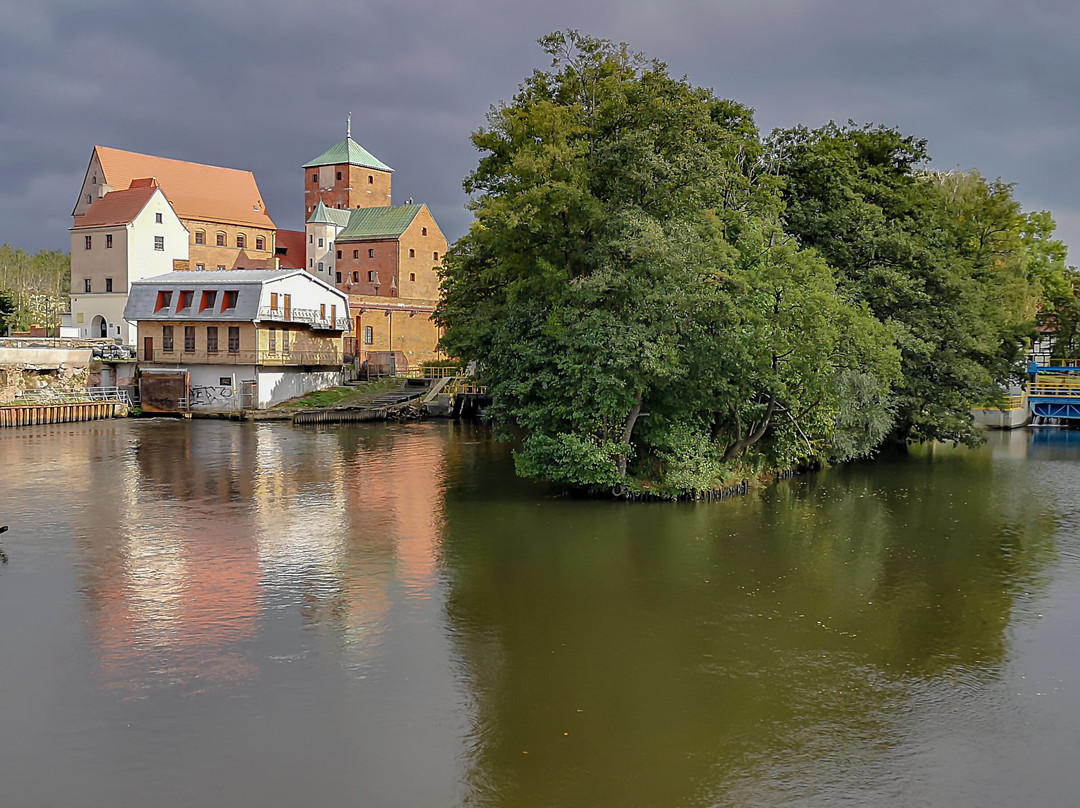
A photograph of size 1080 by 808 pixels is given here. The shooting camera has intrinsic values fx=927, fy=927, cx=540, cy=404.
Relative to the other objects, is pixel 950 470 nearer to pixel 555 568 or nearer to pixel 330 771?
pixel 555 568

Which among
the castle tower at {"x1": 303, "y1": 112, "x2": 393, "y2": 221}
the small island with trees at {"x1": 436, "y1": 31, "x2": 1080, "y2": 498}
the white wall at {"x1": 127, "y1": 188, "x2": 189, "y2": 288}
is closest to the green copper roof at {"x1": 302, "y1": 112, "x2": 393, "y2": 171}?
the castle tower at {"x1": 303, "y1": 112, "x2": 393, "y2": 221}

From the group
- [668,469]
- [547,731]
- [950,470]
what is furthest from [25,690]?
[950,470]

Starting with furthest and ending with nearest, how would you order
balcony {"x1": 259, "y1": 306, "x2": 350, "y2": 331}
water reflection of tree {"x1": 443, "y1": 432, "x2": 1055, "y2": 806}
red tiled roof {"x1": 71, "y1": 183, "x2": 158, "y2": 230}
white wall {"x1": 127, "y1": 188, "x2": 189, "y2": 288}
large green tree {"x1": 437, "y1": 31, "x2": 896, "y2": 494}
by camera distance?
red tiled roof {"x1": 71, "y1": 183, "x2": 158, "y2": 230} → white wall {"x1": 127, "y1": 188, "x2": 189, "y2": 288} → balcony {"x1": 259, "y1": 306, "x2": 350, "y2": 331} → large green tree {"x1": 437, "y1": 31, "x2": 896, "y2": 494} → water reflection of tree {"x1": 443, "y1": 432, "x2": 1055, "y2": 806}

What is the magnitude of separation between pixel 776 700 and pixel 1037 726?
10.9 feet

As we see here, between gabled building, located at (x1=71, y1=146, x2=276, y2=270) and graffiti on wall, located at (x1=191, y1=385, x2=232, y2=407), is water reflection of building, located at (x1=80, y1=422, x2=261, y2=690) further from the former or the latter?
gabled building, located at (x1=71, y1=146, x2=276, y2=270)

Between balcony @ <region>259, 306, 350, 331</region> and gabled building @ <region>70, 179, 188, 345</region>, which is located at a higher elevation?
gabled building @ <region>70, 179, 188, 345</region>

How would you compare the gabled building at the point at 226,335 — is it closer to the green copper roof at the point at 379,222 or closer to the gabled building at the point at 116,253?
the gabled building at the point at 116,253

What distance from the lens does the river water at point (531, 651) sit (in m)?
10.7

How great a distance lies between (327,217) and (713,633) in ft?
251

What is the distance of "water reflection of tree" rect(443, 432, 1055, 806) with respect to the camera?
11.0 meters

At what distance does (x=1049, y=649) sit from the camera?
49.5ft

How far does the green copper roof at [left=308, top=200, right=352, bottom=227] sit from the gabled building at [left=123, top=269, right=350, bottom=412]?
97.7 ft

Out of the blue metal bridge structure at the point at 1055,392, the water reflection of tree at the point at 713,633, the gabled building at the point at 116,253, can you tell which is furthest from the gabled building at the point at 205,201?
the blue metal bridge structure at the point at 1055,392

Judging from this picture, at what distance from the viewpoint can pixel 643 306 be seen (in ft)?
83.0
